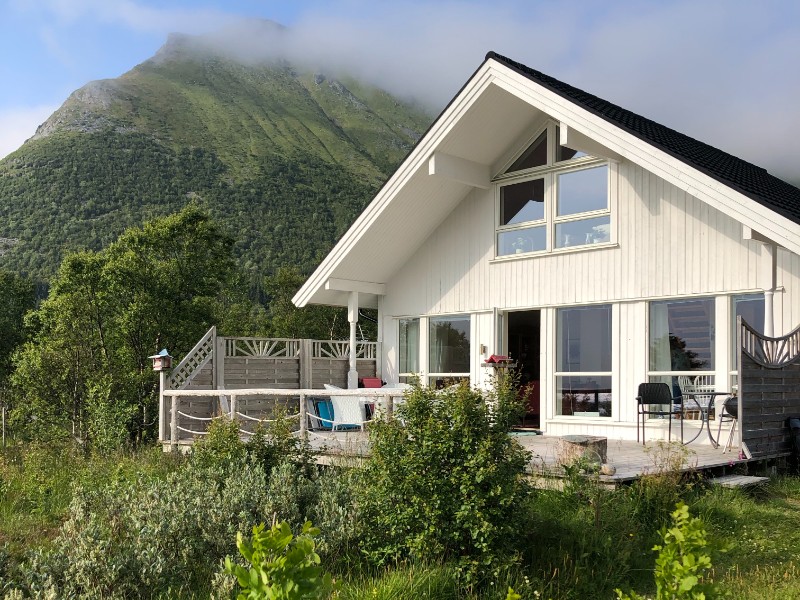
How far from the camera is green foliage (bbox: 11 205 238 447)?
16.3 metres

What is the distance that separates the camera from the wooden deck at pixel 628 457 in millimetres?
8320

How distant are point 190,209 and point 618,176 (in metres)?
9.98

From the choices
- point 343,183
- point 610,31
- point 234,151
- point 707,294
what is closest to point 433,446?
point 707,294

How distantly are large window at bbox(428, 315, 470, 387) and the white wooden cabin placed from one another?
0.10 feet

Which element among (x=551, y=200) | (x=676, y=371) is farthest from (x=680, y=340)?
(x=551, y=200)

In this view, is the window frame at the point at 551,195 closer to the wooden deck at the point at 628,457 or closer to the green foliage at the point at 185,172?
the wooden deck at the point at 628,457

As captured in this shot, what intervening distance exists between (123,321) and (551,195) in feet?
29.1

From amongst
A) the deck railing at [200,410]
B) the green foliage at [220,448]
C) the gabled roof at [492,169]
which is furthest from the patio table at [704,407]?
the green foliage at [220,448]

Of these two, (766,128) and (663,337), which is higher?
(766,128)

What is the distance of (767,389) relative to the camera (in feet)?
33.6

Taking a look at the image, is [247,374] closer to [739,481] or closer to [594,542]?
[739,481]

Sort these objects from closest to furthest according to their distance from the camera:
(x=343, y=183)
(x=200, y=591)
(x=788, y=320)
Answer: (x=200, y=591) < (x=788, y=320) < (x=343, y=183)

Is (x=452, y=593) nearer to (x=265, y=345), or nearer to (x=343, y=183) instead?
(x=265, y=345)

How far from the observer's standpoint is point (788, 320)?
1098 centimetres
